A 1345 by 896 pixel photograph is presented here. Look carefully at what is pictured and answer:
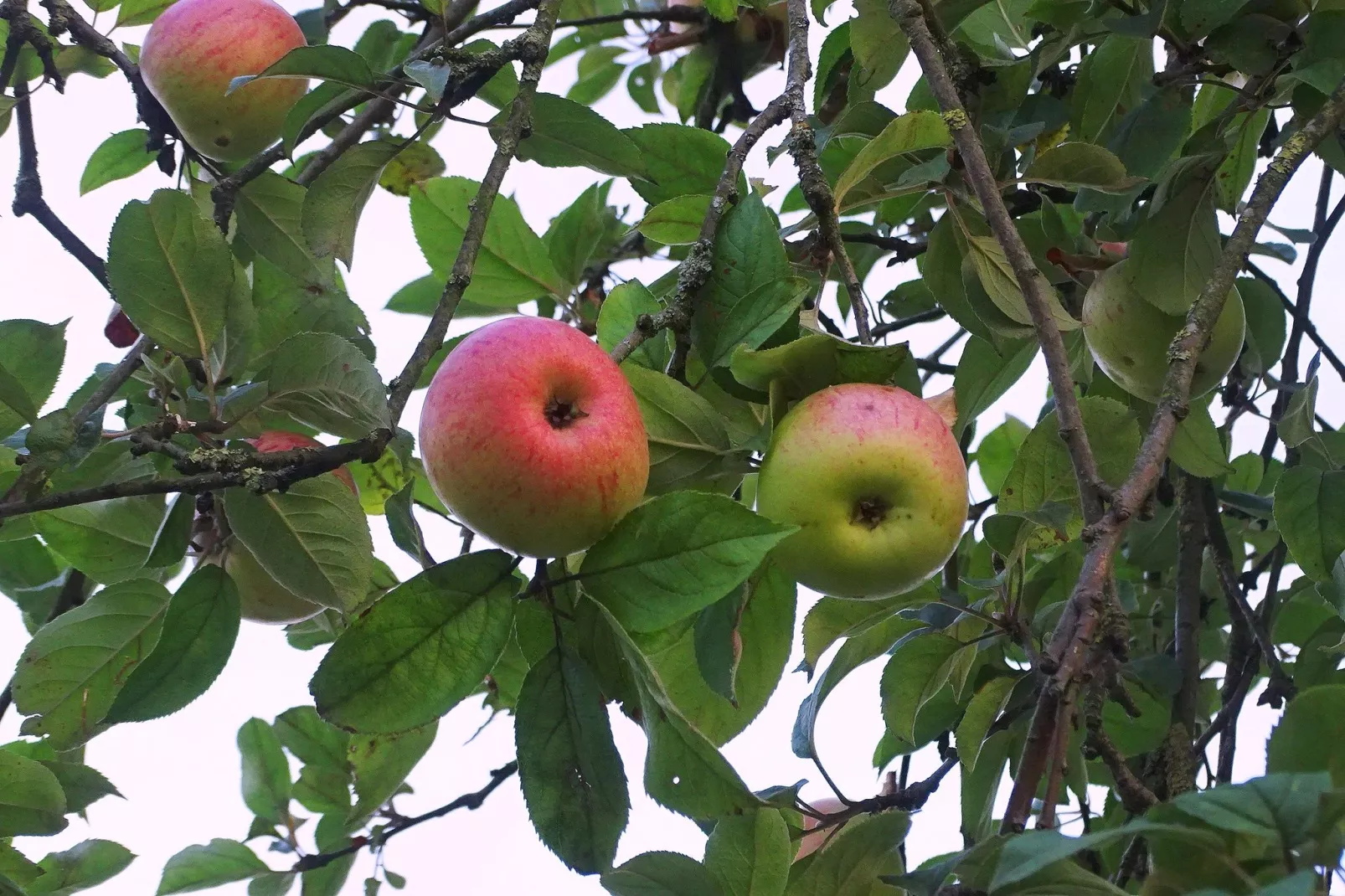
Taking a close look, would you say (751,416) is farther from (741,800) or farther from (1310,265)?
(1310,265)

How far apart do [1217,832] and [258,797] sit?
145 cm

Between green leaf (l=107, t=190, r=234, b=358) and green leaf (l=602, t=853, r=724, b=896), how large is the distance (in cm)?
56

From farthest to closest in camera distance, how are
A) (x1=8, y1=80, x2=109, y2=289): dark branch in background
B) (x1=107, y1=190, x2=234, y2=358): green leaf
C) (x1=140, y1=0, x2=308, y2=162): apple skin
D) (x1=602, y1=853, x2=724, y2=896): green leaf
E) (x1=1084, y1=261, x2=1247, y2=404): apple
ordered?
(x1=140, y1=0, x2=308, y2=162): apple skin → (x1=8, y1=80, x2=109, y2=289): dark branch in background → (x1=1084, y1=261, x2=1247, y2=404): apple → (x1=107, y1=190, x2=234, y2=358): green leaf → (x1=602, y1=853, x2=724, y2=896): green leaf

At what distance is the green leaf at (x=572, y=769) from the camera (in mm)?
773

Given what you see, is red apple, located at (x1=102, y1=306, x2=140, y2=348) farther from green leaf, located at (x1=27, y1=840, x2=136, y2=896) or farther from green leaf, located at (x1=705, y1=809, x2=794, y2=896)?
green leaf, located at (x1=705, y1=809, x2=794, y2=896)

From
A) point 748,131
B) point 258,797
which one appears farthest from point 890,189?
point 258,797

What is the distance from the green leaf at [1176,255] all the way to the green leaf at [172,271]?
2.74 ft

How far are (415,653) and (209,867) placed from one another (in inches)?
37.9

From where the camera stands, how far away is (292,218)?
4.42 feet

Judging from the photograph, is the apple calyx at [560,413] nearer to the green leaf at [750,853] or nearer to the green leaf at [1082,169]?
the green leaf at [750,853]

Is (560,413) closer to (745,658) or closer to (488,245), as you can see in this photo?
(745,658)

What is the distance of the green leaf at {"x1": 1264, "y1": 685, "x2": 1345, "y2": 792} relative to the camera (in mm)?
669

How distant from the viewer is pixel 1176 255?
3.67 feet

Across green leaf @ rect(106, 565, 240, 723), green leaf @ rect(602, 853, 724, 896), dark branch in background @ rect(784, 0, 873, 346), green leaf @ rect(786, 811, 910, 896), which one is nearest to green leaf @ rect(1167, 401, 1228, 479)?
dark branch in background @ rect(784, 0, 873, 346)
